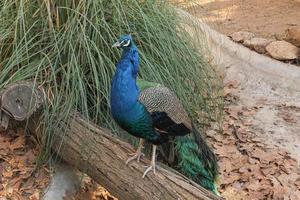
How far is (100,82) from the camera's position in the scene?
3422mm

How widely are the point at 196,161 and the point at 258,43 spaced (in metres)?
3.04

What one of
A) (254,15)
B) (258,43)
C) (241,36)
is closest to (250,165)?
(258,43)

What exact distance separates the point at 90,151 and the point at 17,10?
1.17m

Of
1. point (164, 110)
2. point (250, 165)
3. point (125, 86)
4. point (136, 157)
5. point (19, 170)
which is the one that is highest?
point (125, 86)

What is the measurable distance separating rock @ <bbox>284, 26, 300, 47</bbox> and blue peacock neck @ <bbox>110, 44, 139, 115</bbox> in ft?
11.2

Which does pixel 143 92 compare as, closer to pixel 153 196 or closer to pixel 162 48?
pixel 153 196

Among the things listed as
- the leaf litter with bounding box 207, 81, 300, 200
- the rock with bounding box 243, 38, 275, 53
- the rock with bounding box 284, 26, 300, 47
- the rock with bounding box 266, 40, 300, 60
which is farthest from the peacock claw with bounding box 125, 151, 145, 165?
the rock with bounding box 284, 26, 300, 47

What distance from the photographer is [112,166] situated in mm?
2928

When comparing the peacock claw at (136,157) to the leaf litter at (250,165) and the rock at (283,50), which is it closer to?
the leaf litter at (250,165)

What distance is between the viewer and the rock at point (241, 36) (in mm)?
5969

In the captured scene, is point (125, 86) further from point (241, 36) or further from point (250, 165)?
point (241, 36)

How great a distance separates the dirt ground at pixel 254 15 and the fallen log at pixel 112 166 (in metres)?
3.22

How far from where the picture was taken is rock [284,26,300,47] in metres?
5.64

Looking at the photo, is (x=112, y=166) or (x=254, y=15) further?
(x=254, y=15)
